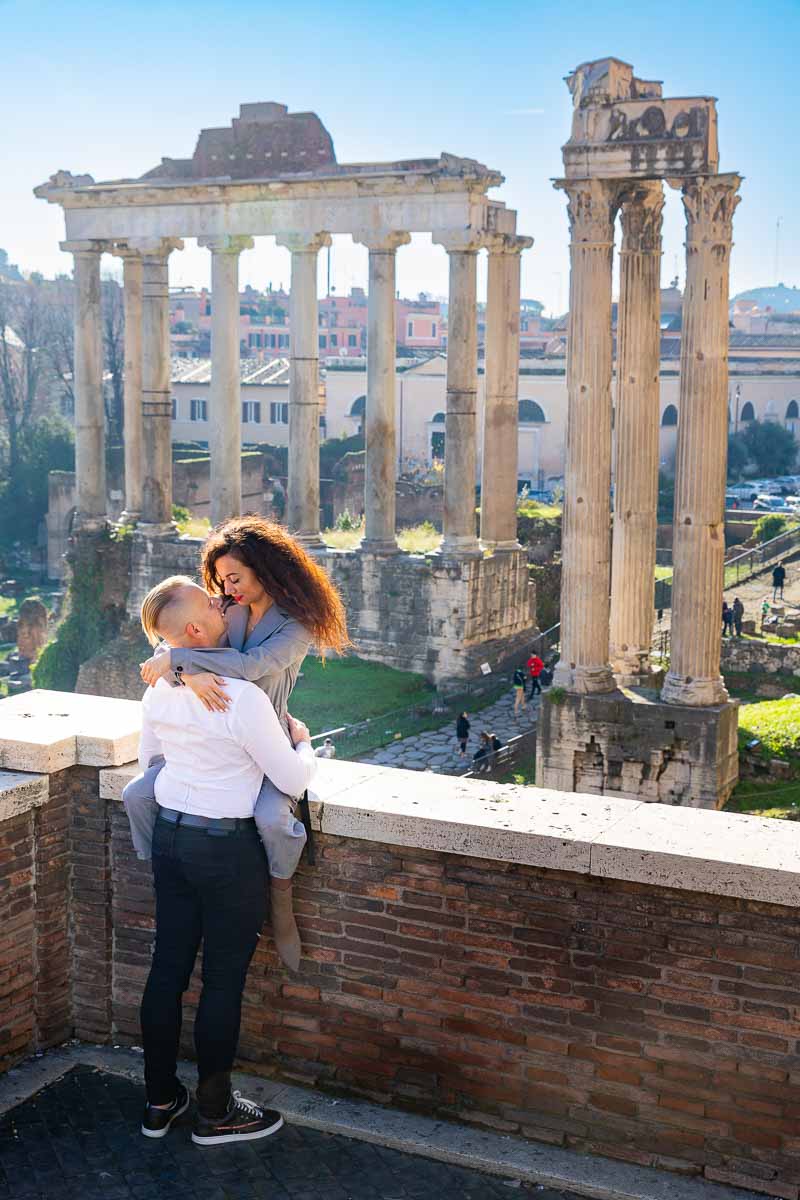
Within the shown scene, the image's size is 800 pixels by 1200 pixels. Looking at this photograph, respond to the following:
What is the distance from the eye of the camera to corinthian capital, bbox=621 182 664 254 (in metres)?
15.7

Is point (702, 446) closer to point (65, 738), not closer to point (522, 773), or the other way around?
point (522, 773)

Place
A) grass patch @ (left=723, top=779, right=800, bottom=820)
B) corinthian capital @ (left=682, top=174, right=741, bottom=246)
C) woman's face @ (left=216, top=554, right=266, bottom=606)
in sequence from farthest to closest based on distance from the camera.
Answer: grass patch @ (left=723, top=779, right=800, bottom=820) < corinthian capital @ (left=682, top=174, right=741, bottom=246) < woman's face @ (left=216, top=554, right=266, bottom=606)

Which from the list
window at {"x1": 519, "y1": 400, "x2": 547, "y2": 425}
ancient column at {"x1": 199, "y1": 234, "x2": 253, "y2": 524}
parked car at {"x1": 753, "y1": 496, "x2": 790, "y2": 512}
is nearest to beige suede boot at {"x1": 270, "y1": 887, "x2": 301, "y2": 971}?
ancient column at {"x1": 199, "y1": 234, "x2": 253, "y2": 524}

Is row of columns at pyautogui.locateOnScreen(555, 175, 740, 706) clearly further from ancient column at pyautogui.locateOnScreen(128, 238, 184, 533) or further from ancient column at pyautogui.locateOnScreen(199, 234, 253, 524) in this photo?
ancient column at pyautogui.locateOnScreen(128, 238, 184, 533)

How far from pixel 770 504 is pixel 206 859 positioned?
42512 millimetres

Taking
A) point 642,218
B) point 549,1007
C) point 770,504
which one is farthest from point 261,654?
point 770,504

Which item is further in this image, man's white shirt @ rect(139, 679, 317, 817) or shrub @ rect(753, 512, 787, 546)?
shrub @ rect(753, 512, 787, 546)

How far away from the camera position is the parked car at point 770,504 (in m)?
44.3

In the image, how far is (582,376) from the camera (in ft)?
50.4

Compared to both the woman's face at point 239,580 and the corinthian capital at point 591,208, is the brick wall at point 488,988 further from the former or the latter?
the corinthian capital at point 591,208

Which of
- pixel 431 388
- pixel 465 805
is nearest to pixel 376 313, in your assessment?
pixel 465 805

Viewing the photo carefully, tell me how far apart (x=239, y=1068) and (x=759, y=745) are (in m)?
11.4

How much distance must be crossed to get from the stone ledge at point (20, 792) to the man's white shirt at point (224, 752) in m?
0.80

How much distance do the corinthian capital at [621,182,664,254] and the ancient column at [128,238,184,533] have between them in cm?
1084
